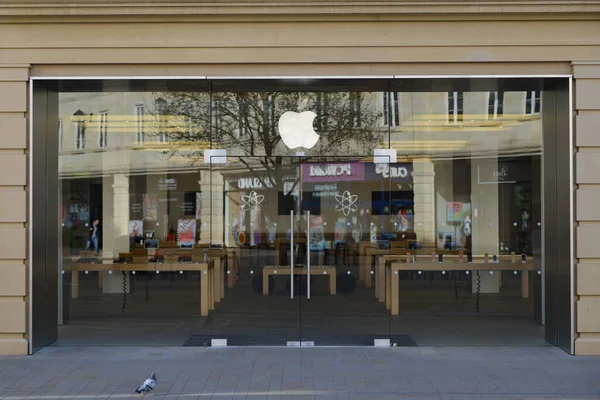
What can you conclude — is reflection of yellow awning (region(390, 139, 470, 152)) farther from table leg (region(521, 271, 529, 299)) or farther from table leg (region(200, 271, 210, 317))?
table leg (region(200, 271, 210, 317))

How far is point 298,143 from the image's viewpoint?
1020 centimetres

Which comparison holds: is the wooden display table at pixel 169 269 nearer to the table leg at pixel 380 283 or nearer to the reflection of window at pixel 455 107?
the table leg at pixel 380 283

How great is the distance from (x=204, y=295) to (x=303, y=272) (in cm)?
160

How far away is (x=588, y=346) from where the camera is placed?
27.8 feet

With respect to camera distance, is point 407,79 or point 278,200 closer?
point 407,79

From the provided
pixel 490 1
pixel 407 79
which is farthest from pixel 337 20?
pixel 490 1

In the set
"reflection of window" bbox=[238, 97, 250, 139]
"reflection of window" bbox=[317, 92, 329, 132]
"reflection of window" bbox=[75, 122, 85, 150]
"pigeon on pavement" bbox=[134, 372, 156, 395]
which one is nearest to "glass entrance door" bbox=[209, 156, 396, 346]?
"reflection of window" bbox=[238, 97, 250, 139]

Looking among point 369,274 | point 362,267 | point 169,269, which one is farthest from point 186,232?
point 369,274

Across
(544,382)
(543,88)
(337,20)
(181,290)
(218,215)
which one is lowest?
(544,382)

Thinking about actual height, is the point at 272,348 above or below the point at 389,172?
below

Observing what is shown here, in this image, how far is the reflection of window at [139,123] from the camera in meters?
10.6

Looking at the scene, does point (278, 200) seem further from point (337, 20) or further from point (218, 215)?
point (337, 20)

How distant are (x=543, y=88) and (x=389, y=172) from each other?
8.51 ft

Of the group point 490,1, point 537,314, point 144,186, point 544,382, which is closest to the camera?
point 544,382
